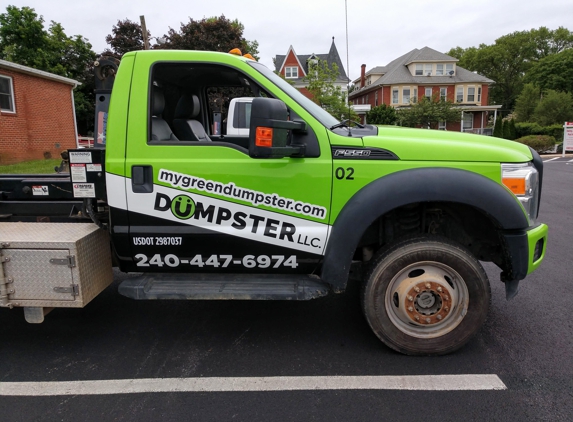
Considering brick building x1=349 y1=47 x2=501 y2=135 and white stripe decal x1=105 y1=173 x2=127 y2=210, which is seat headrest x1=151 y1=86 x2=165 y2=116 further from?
brick building x1=349 y1=47 x2=501 y2=135

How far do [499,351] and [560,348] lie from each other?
→ 477mm

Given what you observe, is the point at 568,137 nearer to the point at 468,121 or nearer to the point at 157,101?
the point at 468,121

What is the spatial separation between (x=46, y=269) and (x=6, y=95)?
15331 millimetres

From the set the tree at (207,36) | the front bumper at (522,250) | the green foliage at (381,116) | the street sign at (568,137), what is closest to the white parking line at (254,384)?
the front bumper at (522,250)

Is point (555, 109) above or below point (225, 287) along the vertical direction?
above

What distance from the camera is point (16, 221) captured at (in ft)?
11.7

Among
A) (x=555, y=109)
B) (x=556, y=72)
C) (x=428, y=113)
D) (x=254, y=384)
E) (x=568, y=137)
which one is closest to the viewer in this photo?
(x=254, y=384)

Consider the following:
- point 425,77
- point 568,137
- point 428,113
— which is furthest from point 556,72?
point 568,137

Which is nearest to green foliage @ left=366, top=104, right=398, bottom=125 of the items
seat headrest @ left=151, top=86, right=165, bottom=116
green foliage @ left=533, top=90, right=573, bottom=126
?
green foliage @ left=533, top=90, right=573, bottom=126

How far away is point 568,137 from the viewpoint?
25578 mm

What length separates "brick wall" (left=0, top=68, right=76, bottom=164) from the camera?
1542 cm

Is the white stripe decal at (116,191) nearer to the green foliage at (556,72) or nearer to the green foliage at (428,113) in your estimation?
the green foliage at (428,113)

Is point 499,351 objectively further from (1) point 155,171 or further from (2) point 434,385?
(1) point 155,171

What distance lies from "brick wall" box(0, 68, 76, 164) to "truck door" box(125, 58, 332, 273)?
15006mm
